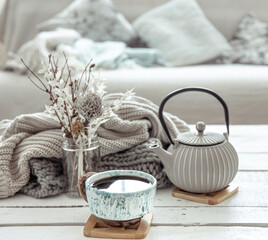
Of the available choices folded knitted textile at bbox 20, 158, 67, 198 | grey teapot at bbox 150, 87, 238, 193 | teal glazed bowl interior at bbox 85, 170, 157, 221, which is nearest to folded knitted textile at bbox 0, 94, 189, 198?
folded knitted textile at bbox 20, 158, 67, 198

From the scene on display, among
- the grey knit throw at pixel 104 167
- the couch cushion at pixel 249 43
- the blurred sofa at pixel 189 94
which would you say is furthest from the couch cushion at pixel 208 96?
the grey knit throw at pixel 104 167

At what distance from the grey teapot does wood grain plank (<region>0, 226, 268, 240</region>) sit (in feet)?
0.42

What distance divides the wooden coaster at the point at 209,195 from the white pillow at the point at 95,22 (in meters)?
1.93

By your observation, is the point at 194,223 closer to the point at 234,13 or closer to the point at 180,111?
the point at 180,111

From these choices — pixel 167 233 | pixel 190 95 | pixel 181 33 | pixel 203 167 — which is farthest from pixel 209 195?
pixel 181 33

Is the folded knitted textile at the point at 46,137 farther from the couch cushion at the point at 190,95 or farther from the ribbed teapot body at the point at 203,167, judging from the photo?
the couch cushion at the point at 190,95

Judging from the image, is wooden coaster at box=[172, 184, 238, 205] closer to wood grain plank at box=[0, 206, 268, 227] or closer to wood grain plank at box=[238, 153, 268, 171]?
wood grain plank at box=[0, 206, 268, 227]

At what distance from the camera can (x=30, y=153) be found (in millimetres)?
997

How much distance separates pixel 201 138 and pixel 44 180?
0.34 metres

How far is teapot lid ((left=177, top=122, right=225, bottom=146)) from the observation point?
947 millimetres

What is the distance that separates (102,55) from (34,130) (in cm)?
155

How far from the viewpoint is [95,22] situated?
2.80m

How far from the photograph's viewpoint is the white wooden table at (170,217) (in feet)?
2.68

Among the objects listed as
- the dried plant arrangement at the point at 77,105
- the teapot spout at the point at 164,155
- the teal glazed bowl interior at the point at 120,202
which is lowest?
the teal glazed bowl interior at the point at 120,202
